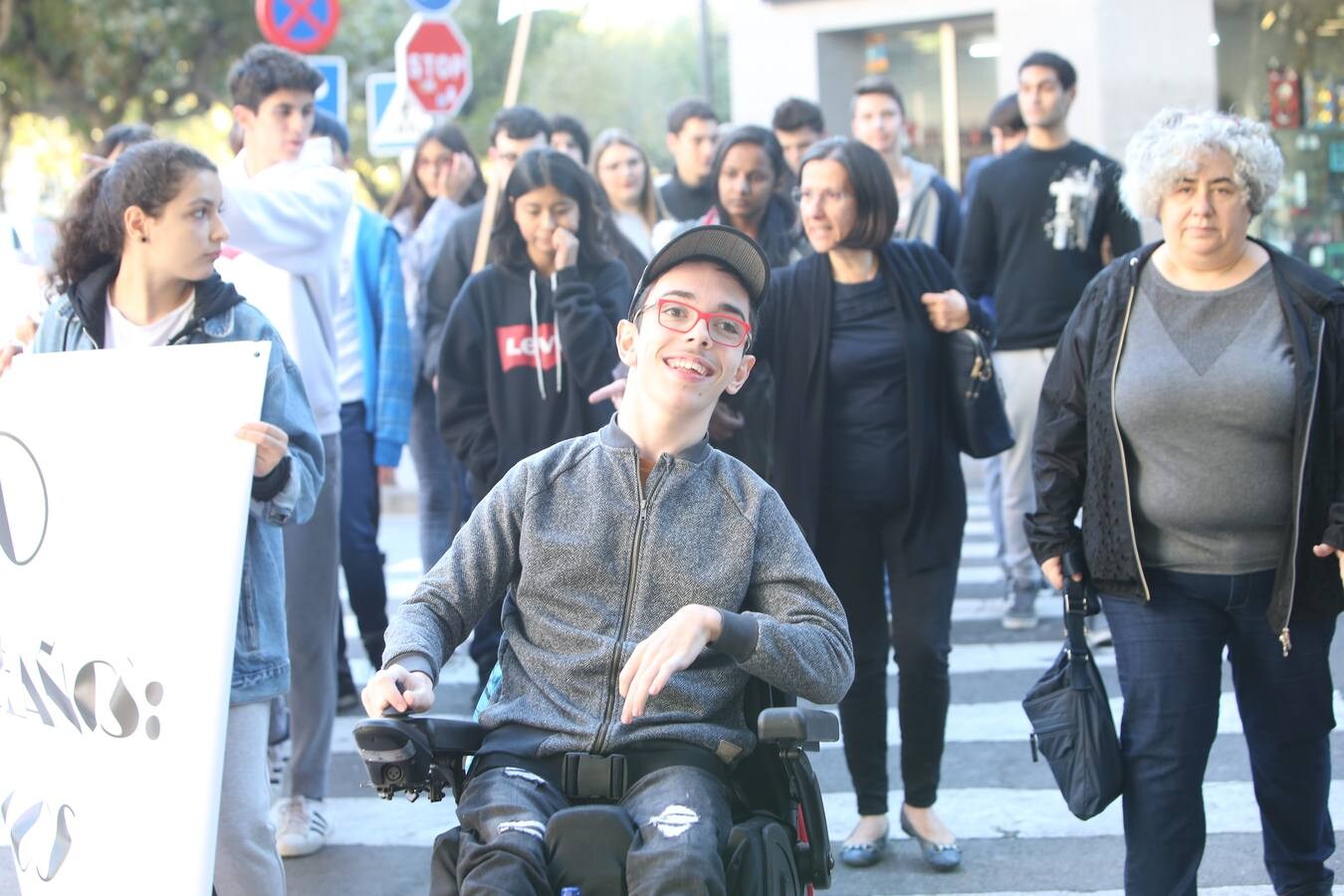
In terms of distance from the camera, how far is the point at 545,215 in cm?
602

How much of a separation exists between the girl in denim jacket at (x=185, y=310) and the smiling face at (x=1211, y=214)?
2.19 metres

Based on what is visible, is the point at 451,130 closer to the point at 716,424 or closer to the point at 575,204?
the point at 575,204

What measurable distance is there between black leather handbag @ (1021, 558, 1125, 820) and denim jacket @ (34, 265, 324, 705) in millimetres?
1879

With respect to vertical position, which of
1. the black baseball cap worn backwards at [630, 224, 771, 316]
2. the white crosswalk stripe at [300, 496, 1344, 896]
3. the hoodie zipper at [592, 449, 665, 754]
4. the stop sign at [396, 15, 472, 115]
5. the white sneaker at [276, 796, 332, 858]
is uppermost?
the stop sign at [396, 15, 472, 115]

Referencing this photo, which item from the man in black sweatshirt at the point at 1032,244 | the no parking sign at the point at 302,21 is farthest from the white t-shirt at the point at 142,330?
the no parking sign at the point at 302,21

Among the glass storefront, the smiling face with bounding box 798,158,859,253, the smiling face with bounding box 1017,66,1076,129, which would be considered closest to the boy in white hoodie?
the smiling face with bounding box 798,158,859,253

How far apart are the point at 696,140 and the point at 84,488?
5.47 metres

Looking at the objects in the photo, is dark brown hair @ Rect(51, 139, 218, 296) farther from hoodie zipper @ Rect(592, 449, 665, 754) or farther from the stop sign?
the stop sign

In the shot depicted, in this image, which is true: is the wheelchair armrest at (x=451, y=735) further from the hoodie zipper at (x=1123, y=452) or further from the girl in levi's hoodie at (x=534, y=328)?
the girl in levi's hoodie at (x=534, y=328)

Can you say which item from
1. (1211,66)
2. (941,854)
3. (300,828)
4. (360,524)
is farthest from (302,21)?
(941,854)

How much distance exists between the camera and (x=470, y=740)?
352cm

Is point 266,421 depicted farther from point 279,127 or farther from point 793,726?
point 279,127

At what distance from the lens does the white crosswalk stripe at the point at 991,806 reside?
510 cm

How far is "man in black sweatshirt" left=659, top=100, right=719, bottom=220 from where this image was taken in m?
8.71
